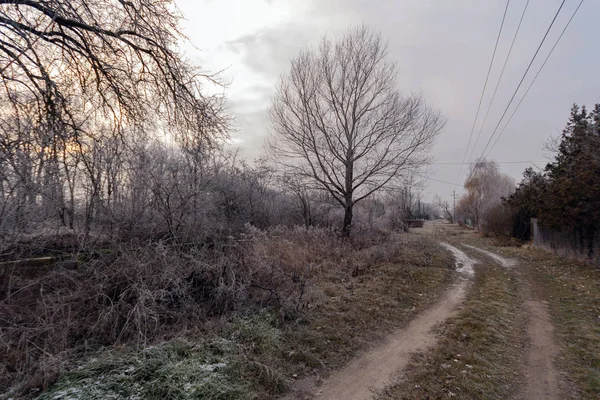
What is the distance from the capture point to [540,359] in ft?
15.6

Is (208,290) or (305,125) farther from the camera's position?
(305,125)

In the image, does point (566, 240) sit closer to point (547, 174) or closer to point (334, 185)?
point (547, 174)

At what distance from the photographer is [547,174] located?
17.3 metres

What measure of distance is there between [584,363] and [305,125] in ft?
45.0

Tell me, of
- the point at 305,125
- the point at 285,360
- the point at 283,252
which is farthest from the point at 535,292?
the point at 305,125

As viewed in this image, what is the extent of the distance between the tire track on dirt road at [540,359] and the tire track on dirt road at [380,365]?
1.38 meters

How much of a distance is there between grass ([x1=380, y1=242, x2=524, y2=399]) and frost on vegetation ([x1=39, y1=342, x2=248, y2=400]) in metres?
2.03

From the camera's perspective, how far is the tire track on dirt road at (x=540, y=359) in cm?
388

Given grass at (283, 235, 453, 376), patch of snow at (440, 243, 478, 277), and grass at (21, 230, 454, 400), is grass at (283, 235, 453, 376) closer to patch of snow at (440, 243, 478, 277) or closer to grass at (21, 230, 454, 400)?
grass at (21, 230, 454, 400)

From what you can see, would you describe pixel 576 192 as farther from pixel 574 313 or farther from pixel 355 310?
pixel 355 310

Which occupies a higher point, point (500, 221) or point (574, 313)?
point (500, 221)

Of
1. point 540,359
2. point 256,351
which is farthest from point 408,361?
point 256,351

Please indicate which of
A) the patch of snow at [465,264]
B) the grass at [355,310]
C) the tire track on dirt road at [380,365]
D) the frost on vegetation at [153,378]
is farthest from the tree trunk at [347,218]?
the frost on vegetation at [153,378]

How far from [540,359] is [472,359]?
3.64 feet
